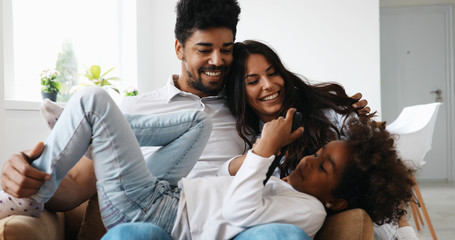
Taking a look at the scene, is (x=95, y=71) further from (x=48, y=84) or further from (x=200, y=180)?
(x=200, y=180)

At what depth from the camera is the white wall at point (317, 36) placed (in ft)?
15.8

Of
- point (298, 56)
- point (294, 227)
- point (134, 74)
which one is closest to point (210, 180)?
point (294, 227)

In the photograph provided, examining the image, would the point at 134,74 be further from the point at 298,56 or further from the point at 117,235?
the point at 117,235

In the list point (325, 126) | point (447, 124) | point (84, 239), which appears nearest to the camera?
point (84, 239)

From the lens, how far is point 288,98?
72.5 inches

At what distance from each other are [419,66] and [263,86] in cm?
534

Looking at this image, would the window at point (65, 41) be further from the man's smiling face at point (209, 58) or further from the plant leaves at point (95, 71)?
the man's smiling face at point (209, 58)

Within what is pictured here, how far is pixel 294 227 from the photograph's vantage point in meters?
1.10

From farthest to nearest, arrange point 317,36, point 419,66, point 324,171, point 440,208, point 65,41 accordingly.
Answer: point 419,66
point 317,36
point 440,208
point 65,41
point 324,171

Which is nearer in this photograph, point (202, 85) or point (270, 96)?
point (270, 96)

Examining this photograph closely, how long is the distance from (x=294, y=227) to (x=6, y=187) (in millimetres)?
763

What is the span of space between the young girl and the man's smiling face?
0.53 metres

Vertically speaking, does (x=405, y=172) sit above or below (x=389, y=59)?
below

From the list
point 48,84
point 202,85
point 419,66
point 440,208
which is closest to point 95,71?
point 48,84
